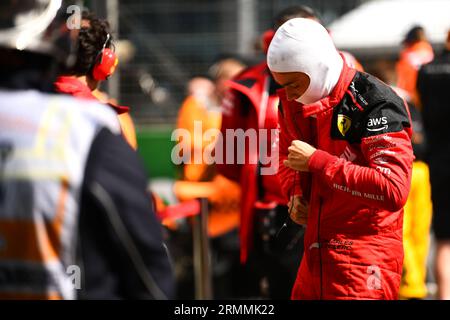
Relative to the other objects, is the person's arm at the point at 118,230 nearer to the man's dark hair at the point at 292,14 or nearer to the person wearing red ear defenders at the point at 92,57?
the person wearing red ear defenders at the point at 92,57

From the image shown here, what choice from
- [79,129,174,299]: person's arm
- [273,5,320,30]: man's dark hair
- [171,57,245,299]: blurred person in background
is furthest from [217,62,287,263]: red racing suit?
[79,129,174,299]: person's arm

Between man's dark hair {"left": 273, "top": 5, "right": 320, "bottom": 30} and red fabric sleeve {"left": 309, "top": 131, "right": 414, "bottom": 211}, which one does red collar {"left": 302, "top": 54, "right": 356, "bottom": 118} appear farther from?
man's dark hair {"left": 273, "top": 5, "right": 320, "bottom": 30}

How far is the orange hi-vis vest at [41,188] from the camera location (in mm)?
2645

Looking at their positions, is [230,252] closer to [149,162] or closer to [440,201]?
[440,201]

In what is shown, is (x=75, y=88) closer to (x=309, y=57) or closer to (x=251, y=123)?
(x=309, y=57)

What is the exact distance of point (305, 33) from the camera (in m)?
4.15

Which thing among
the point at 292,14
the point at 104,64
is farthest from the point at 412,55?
the point at 104,64

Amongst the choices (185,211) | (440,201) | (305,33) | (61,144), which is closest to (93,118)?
(61,144)

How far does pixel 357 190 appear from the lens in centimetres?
393

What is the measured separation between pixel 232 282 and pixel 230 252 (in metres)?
0.37

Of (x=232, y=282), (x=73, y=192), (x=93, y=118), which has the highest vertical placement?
(x=93, y=118)

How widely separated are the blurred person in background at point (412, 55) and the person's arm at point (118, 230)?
23.1 feet

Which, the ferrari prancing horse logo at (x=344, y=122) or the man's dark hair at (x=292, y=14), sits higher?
the man's dark hair at (x=292, y=14)

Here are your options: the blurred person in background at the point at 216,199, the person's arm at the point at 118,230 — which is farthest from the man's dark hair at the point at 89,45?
the blurred person in background at the point at 216,199
